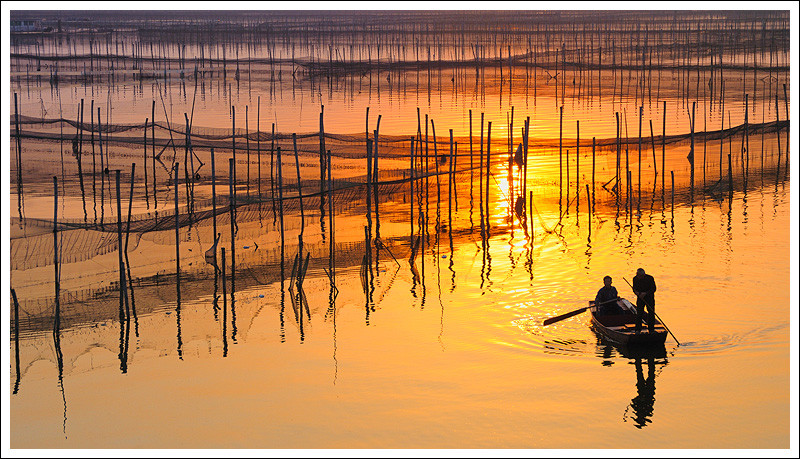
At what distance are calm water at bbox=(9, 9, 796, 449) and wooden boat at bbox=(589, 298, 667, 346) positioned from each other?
0.61 feet

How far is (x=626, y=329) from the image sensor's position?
15.5 metres

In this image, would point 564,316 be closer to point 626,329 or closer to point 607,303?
point 607,303

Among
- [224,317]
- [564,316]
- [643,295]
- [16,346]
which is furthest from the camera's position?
[224,317]

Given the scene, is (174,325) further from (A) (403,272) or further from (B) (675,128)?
(B) (675,128)

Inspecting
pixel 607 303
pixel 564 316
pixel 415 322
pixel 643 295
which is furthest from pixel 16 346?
pixel 643 295

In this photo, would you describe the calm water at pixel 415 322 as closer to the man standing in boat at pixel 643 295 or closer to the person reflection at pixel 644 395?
the person reflection at pixel 644 395

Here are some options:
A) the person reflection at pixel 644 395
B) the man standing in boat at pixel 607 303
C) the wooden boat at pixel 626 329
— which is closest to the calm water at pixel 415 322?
the person reflection at pixel 644 395

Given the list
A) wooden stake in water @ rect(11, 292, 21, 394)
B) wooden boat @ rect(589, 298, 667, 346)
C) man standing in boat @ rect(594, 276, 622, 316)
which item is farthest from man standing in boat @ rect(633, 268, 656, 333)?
wooden stake in water @ rect(11, 292, 21, 394)

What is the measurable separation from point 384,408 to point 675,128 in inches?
926

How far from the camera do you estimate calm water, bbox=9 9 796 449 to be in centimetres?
1345

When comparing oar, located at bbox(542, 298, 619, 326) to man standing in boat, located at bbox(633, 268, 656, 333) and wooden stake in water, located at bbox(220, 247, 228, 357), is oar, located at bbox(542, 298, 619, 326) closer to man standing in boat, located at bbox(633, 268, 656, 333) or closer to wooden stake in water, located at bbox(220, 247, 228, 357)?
man standing in boat, located at bbox(633, 268, 656, 333)

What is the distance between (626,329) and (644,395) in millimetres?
1459

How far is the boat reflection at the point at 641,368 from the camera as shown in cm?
1367

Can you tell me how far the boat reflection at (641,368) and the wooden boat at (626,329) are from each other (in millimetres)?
121
